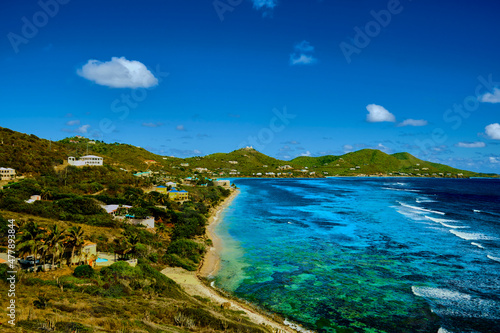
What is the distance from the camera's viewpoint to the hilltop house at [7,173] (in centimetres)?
5353

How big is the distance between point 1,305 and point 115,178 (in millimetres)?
54953

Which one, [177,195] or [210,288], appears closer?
[210,288]

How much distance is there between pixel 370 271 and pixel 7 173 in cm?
6128

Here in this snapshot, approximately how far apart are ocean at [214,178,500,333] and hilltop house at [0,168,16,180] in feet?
129

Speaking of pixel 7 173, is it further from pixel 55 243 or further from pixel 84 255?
pixel 55 243

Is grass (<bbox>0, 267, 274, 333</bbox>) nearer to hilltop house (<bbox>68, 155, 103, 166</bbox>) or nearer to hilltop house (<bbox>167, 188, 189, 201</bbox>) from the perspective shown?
hilltop house (<bbox>167, 188, 189, 201</bbox>)

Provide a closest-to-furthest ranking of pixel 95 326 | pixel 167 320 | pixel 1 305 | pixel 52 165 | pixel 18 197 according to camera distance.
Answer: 1. pixel 95 326
2. pixel 1 305
3. pixel 167 320
4. pixel 18 197
5. pixel 52 165

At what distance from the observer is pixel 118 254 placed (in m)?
28.9

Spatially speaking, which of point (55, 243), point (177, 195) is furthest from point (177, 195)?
point (55, 243)

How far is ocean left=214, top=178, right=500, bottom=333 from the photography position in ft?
73.8

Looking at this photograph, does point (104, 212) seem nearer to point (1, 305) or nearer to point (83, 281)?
point (83, 281)

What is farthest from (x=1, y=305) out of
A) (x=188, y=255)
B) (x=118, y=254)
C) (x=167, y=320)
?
(x=188, y=255)

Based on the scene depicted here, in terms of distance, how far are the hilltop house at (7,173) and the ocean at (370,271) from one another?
39174mm

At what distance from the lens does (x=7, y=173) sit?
54.3 meters
